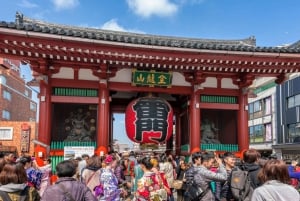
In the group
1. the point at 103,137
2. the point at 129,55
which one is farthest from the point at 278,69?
the point at 103,137

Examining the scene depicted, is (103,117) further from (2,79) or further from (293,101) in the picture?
(2,79)

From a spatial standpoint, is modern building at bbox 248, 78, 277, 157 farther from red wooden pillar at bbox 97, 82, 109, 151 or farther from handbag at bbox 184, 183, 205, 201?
handbag at bbox 184, 183, 205, 201

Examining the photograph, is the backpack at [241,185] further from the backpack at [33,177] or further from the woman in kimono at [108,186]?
the backpack at [33,177]

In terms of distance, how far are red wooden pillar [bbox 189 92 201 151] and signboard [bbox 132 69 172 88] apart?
1209mm

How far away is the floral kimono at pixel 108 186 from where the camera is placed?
18.0 ft

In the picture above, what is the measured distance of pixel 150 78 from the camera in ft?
36.1

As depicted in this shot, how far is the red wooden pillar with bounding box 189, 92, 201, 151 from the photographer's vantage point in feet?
36.4

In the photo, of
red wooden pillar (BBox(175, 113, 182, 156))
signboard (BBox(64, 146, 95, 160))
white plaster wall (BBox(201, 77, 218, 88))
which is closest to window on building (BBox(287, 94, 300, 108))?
red wooden pillar (BBox(175, 113, 182, 156))

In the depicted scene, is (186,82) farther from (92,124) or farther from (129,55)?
(92,124)

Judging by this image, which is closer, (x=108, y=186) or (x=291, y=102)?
(x=108, y=186)

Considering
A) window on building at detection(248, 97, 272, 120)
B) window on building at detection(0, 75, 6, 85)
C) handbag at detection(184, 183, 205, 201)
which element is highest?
window on building at detection(0, 75, 6, 85)

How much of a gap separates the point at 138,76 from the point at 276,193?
8435mm

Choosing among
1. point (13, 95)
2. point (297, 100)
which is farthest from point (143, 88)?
point (13, 95)

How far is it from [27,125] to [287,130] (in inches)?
1155
